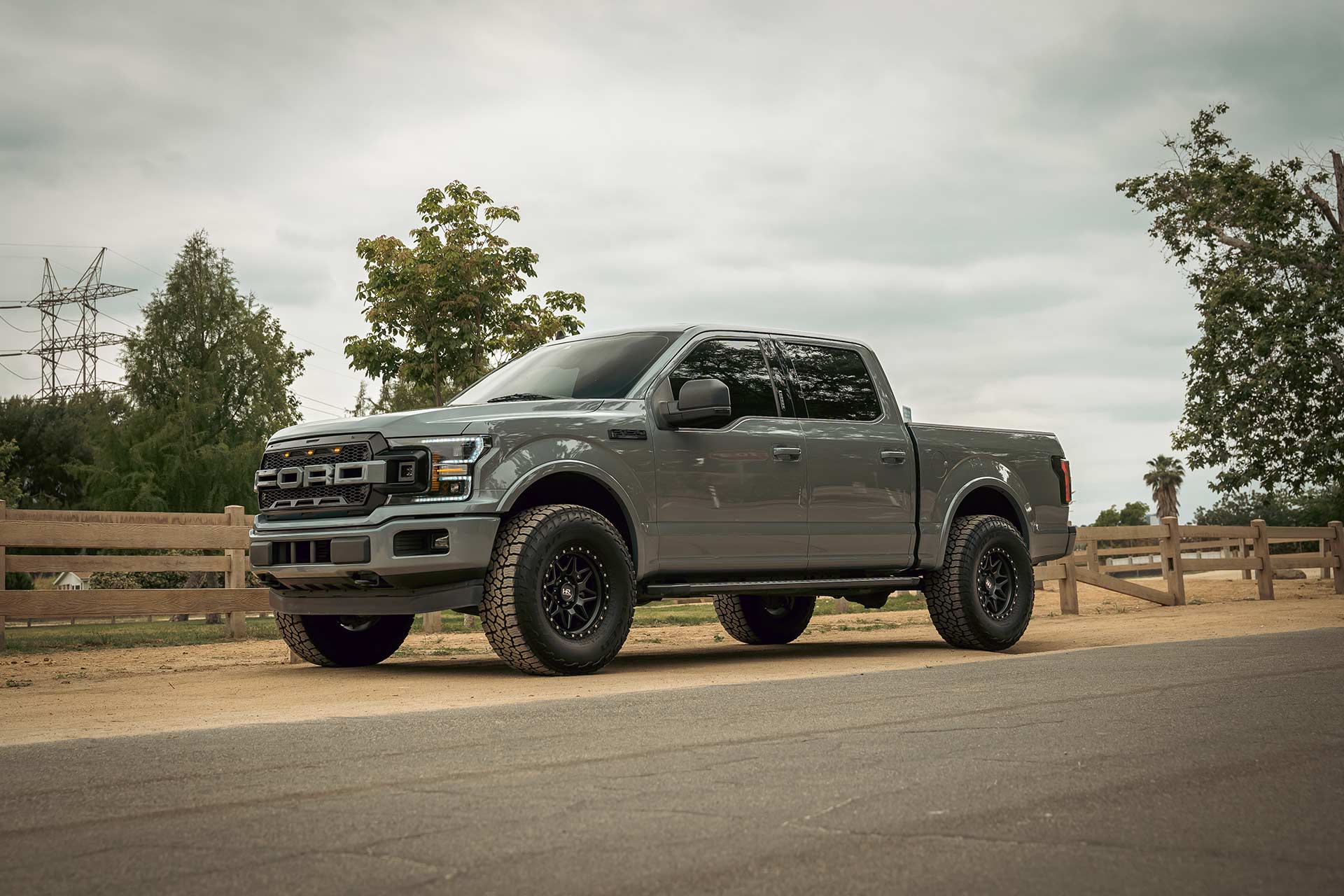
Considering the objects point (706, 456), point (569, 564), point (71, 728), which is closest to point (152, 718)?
point (71, 728)

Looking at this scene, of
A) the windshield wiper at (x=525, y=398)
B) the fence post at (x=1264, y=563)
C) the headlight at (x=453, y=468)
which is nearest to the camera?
the headlight at (x=453, y=468)

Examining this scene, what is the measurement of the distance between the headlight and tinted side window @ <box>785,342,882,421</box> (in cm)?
298

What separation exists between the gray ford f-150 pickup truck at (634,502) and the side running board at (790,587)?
21 millimetres

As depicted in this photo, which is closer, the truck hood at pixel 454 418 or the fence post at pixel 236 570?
the truck hood at pixel 454 418

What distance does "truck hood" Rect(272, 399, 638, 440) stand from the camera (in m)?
8.10

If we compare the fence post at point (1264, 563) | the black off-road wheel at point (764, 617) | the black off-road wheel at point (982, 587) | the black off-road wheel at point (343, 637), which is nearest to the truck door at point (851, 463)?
the black off-road wheel at point (982, 587)

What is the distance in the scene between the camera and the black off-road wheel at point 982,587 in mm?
10547

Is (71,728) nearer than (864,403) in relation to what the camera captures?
Yes

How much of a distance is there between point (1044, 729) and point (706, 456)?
399 cm

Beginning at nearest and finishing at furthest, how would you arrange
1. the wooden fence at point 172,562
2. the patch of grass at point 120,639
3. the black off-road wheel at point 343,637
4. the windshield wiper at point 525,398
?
1. the windshield wiper at point 525,398
2. the black off-road wheel at point 343,637
3. the wooden fence at point 172,562
4. the patch of grass at point 120,639

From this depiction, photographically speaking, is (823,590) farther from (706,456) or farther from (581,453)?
(581,453)

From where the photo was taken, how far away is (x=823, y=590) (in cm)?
999

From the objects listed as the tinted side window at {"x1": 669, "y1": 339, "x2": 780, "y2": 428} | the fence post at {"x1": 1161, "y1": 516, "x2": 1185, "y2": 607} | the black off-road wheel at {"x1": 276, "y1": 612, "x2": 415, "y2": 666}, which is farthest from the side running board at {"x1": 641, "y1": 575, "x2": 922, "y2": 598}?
the fence post at {"x1": 1161, "y1": 516, "x2": 1185, "y2": 607}

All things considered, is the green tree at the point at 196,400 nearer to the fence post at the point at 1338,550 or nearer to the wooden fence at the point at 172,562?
the wooden fence at the point at 172,562
